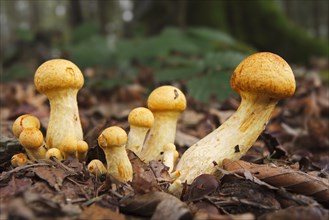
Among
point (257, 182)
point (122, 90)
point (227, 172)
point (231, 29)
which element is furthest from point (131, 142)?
point (231, 29)

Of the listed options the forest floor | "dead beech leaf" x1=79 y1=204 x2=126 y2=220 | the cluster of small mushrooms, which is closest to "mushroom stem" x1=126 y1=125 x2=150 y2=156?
the cluster of small mushrooms

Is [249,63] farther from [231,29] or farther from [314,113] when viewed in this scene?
[231,29]

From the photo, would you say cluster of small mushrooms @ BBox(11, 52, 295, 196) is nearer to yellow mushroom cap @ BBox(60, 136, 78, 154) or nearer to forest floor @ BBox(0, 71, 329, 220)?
yellow mushroom cap @ BBox(60, 136, 78, 154)

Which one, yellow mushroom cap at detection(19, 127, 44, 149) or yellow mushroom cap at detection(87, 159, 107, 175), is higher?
yellow mushroom cap at detection(19, 127, 44, 149)

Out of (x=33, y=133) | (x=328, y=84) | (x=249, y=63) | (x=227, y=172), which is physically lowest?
(x=328, y=84)

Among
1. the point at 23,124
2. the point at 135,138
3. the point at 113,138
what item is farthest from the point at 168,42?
the point at 113,138

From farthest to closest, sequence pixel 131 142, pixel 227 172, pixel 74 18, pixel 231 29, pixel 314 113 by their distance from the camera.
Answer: pixel 74 18, pixel 231 29, pixel 314 113, pixel 131 142, pixel 227 172
